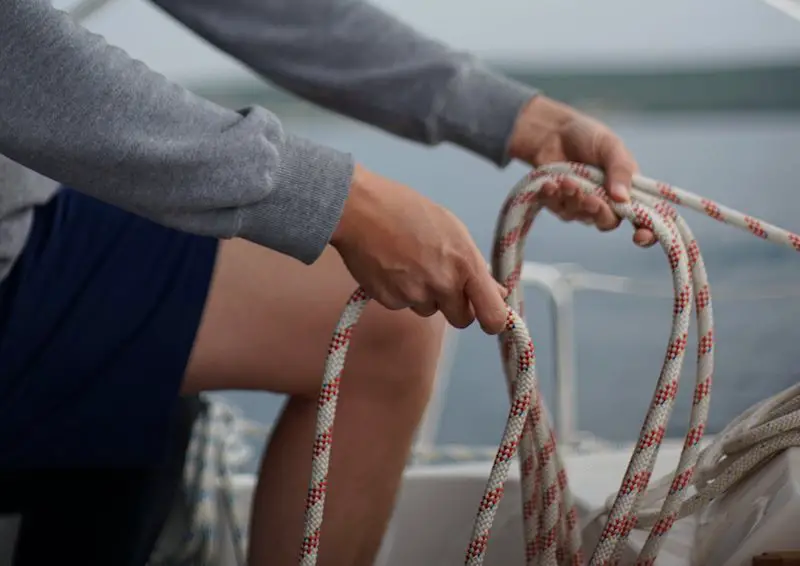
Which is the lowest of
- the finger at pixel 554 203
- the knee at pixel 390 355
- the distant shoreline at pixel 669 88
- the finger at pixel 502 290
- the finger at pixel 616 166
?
the knee at pixel 390 355

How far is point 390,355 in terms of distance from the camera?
0.88 metres

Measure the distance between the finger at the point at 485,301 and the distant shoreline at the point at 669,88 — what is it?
27.9 ft

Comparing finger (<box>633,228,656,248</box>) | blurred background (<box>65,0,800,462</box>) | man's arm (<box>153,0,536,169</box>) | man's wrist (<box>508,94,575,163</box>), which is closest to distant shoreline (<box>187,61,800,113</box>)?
blurred background (<box>65,0,800,462</box>)

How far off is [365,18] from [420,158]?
7.00 metres

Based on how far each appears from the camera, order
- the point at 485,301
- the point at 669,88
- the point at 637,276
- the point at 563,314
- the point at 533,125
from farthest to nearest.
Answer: the point at 669,88, the point at 637,276, the point at 563,314, the point at 533,125, the point at 485,301

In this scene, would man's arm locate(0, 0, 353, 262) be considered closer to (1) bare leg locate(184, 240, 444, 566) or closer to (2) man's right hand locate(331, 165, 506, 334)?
(2) man's right hand locate(331, 165, 506, 334)

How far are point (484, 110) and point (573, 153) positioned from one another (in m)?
0.10

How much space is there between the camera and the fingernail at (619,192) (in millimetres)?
821

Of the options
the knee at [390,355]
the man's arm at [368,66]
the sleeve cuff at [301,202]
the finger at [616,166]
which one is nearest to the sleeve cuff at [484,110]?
the man's arm at [368,66]

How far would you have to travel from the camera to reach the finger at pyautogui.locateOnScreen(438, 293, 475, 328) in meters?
0.70

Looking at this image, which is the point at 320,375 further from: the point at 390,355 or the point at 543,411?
the point at 543,411

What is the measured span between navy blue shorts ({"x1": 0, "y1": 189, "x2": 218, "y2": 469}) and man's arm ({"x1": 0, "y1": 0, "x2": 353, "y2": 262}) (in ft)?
0.59

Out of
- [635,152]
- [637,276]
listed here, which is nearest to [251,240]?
[637,276]

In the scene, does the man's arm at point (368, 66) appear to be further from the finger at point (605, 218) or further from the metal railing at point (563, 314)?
the metal railing at point (563, 314)
